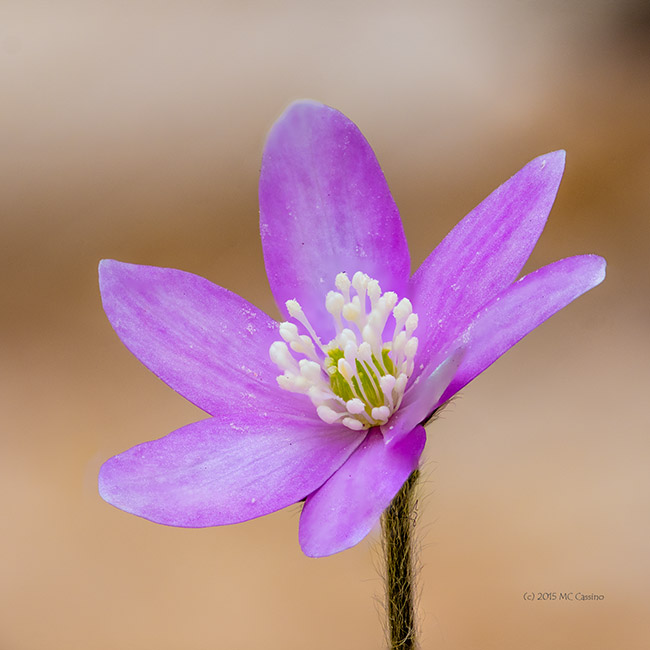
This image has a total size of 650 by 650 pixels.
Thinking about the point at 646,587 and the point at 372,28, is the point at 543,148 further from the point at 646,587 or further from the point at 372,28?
the point at 646,587

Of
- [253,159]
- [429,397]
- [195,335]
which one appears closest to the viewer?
[429,397]

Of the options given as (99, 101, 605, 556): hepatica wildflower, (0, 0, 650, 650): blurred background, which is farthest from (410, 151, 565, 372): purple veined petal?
(0, 0, 650, 650): blurred background

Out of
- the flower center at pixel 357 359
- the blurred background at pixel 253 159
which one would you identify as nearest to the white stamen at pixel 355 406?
the flower center at pixel 357 359

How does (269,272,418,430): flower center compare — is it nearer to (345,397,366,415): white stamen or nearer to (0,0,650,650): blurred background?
(345,397,366,415): white stamen

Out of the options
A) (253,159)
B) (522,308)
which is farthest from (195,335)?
(253,159)

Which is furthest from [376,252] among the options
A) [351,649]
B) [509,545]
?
[509,545]

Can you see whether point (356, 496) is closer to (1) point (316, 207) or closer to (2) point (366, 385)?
(2) point (366, 385)

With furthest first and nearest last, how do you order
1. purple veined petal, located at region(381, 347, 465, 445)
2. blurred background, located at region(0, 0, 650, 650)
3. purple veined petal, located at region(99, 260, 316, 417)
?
blurred background, located at region(0, 0, 650, 650)
purple veined petal, located at region(99, 260, 316, 417)
purple veined petal, located at region(381, 347, 465, 445)

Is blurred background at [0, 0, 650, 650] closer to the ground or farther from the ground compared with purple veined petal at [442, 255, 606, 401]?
farther from the ground
